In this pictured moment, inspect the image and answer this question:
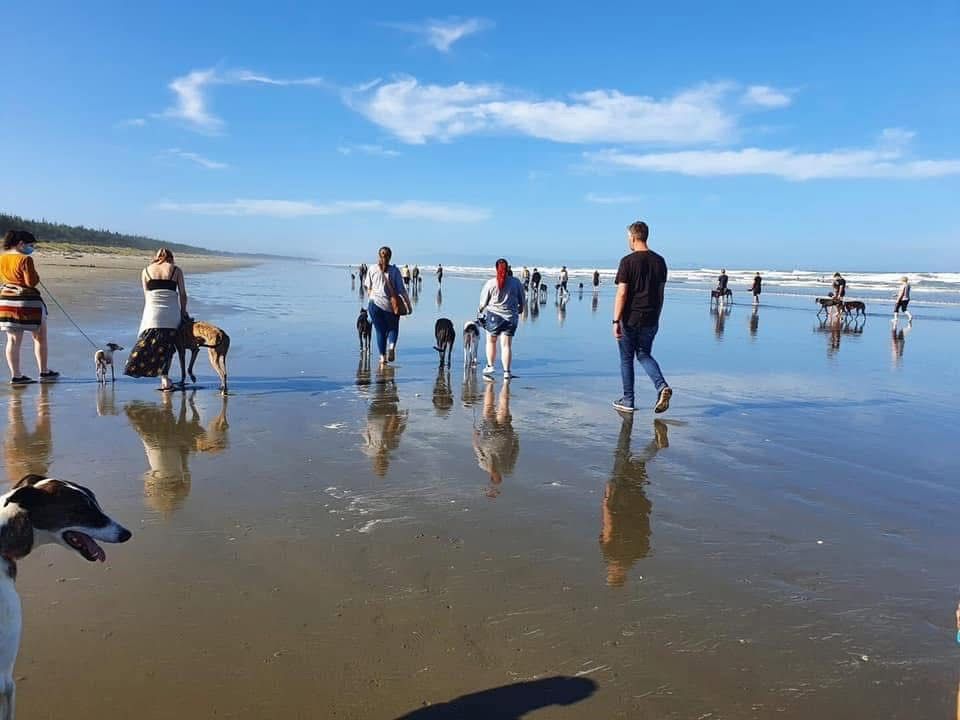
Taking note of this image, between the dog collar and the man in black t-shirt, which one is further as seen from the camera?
the man in black t-shirt

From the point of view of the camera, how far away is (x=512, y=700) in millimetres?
2332

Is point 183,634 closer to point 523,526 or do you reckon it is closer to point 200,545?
point 200,545

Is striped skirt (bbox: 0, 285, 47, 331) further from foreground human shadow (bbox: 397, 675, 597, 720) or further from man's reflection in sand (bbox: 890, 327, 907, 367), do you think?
man's reflection in sand (bbox: 890, 327, 907, 367)

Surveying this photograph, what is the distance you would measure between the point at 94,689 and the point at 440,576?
1.47m

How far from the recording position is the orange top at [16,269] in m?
7.77

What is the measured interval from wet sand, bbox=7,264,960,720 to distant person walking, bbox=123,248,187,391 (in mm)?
323

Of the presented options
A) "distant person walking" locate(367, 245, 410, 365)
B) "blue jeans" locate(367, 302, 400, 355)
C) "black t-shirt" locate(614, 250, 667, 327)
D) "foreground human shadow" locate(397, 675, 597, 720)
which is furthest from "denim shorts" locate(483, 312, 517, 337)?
"foreground human shadow" locate(397, 675, 597, 720)

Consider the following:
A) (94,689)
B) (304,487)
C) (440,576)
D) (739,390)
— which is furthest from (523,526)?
(739,390)

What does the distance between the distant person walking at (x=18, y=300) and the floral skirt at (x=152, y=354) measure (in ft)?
5.00

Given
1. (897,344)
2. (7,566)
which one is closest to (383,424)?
(7,566)

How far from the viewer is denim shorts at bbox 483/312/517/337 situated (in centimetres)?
922

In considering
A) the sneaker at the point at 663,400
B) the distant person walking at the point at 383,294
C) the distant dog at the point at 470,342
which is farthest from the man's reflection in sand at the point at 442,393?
the sneaker at the point at 663,400

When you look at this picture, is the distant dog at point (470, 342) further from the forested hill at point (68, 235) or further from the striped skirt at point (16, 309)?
the forested hill at point (68, 235)

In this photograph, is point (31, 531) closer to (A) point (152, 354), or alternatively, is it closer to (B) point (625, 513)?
(B) point (625, 513)
